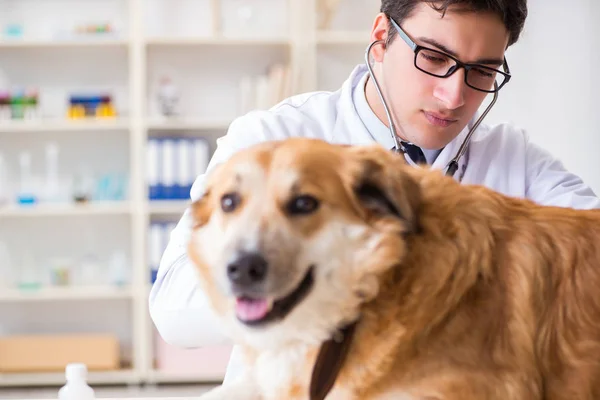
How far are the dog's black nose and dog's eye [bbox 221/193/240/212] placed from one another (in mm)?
101

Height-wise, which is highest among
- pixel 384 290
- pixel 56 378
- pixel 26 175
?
pixel 384 290

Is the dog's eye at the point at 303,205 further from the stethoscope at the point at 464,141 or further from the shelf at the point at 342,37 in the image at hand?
the shelf at the point at 342,37

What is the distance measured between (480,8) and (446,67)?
0.12 meters

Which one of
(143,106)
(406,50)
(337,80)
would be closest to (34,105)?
(143,106)

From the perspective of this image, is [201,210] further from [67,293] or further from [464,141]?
[67,293]

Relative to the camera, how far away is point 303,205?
35.8 inches

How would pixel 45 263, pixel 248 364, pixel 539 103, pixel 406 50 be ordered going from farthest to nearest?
pixel 45 263 → pixel 539 103 → pixel 406 50 → pixel 248 364

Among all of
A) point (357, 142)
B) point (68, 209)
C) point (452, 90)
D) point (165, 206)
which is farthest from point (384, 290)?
point (68, 209)

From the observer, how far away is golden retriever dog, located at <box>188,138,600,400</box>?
88 centimetres

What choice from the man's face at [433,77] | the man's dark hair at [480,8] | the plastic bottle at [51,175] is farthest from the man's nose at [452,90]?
the plastic bottle at [51,175]

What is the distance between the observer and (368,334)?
91 cm

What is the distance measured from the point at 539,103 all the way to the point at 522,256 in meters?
3.93

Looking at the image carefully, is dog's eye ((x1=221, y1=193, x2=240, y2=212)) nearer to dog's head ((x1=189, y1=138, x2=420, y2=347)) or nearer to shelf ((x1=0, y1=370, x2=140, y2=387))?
dog's head ((x1=189, y1=138, x2=420, y2=347))

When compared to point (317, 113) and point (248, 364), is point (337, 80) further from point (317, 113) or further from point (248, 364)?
point (248, 364)
